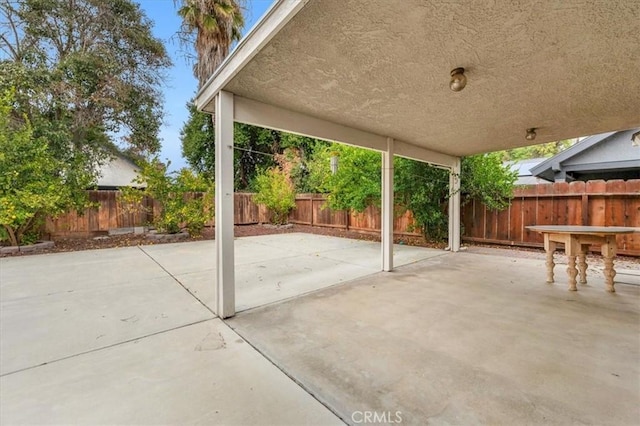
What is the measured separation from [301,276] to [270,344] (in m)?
2.10

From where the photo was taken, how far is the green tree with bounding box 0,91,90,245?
548 centimetres

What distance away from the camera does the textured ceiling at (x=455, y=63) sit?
5.75 feet

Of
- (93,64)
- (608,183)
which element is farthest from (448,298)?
(93,64)

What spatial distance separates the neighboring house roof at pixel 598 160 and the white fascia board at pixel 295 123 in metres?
6.89

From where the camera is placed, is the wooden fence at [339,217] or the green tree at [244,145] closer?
the wooden fence at [339,217]

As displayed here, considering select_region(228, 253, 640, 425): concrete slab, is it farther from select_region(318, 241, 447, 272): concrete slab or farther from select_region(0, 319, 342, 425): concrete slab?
select_region(318, 241, 447, 272): concrete slab

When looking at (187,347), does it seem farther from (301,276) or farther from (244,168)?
(244,168)

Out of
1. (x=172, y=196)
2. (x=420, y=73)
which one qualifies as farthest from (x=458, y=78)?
(x=172, y=196)

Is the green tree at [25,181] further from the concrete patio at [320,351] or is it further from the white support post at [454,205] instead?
the white support post at [454,205]

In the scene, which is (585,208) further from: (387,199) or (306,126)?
(306,126)

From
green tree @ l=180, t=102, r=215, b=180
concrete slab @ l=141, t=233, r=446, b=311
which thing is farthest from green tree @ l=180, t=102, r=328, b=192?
concrete slab @ l=141, t=233, r=446, b=311

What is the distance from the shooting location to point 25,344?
87.7 inches

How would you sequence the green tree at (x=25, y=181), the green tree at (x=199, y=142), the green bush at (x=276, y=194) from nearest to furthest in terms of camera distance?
1. the green tree at (x=25, y=181)
2. the green bush at (x=276, y=194)
3. the green tree at (x=199, y=142)

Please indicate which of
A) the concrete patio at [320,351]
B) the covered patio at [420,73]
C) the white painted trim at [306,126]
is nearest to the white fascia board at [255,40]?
the covered patio at [420,73]
